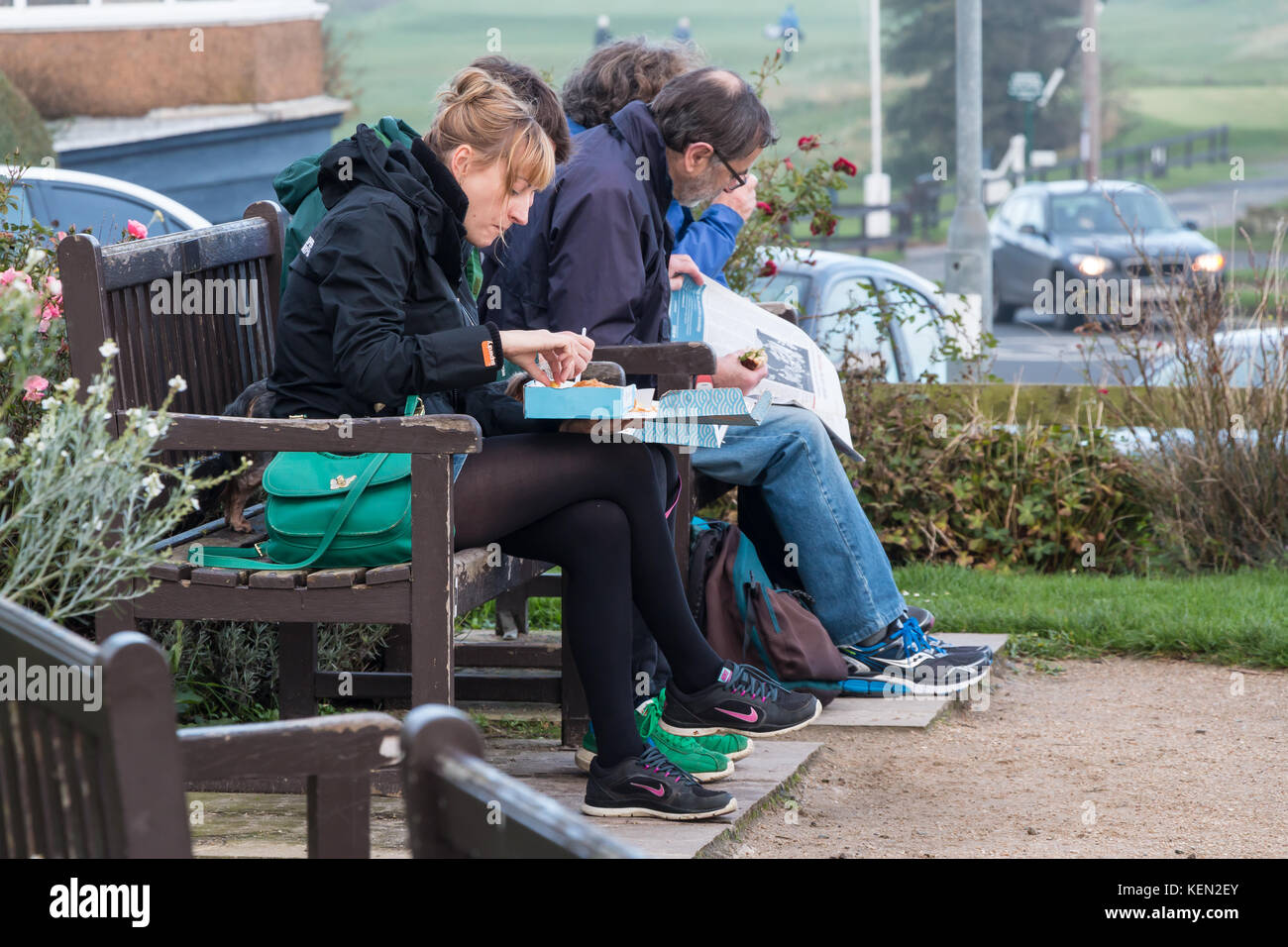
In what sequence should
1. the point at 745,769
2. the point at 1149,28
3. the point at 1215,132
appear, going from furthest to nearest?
the point at 1149,28 → the point at 1215,132 → the point at 745,769

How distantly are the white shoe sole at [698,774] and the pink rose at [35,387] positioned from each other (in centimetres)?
128

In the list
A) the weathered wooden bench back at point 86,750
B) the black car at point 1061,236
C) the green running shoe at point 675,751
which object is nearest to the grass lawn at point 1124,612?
the green running shoe at point 675,751

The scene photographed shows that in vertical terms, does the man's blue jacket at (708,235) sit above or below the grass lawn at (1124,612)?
above

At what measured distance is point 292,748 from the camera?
1.50m

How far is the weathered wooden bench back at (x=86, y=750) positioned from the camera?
1250 millimetres

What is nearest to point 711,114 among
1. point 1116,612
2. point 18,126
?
point 1116,612

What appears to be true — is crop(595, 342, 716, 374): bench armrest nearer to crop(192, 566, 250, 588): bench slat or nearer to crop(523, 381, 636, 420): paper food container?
crop(523, 381, 636, 420): paper food container

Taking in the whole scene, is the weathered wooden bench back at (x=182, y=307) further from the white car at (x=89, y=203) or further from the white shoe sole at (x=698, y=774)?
the white car at (x=89, y=203)

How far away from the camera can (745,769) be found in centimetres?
353

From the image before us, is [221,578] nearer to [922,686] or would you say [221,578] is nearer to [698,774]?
[698,774]
